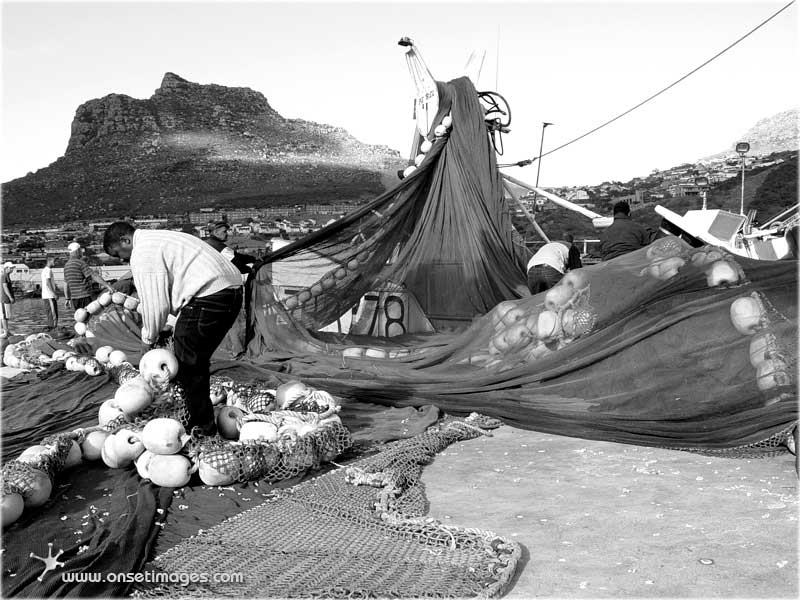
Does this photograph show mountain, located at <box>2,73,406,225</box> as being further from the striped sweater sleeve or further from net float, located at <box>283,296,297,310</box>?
the striped sweater sleeve

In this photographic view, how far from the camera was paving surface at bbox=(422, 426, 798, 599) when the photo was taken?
2566 mm

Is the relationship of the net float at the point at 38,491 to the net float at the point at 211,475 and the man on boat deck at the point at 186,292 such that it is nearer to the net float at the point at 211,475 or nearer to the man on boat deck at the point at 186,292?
the net float at the point at 211,475

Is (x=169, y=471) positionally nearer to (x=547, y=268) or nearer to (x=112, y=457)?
(x=112, y=457)

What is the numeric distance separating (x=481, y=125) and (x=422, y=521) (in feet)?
19.7

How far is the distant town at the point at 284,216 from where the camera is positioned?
71.3 ft

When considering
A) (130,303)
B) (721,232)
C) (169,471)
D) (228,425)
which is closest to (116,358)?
(130,303)

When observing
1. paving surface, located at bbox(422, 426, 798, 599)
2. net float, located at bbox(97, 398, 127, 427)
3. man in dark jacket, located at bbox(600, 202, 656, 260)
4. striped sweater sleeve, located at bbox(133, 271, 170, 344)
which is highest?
man in dark jacket, located at bbox(600, 202, 656, 260)

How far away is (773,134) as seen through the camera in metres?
41.4

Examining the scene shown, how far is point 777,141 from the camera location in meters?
36.8

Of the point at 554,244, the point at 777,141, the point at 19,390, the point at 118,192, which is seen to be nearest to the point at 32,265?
the point at 19,390

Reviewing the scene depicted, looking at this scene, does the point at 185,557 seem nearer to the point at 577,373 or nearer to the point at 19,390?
the point at 577,373

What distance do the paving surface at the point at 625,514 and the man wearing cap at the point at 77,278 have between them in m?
7.50

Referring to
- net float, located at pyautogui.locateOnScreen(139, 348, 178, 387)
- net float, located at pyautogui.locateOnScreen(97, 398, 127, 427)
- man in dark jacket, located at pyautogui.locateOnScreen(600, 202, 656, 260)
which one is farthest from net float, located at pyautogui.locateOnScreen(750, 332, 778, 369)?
net float, located at pyautogui.locateOnScreen(97, 398, 127, 427)

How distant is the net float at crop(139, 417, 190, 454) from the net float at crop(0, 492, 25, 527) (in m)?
0.67
